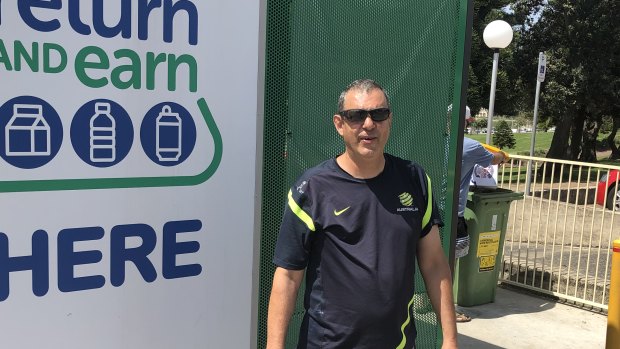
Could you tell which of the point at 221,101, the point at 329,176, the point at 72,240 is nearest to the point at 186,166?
the point at 221,101

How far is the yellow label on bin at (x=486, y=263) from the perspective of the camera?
18.2ft

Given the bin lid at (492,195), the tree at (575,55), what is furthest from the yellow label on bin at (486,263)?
the tree at (575,55)

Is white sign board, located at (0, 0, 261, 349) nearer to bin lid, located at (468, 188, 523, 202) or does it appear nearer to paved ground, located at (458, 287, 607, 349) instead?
paved ground, located at (458, 287, 607, 349)

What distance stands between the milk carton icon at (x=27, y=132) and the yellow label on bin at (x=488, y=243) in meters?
4.19

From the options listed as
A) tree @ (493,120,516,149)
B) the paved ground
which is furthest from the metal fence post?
tree @ (493,120,516,149)

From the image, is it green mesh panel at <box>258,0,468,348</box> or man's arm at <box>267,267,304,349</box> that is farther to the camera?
green mesh panel at <box>258,0,468,348</box>

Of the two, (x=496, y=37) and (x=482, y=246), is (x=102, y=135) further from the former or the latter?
(x=496, y=37)

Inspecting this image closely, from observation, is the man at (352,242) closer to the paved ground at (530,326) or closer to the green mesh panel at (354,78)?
the green mesh panel at (354,78)

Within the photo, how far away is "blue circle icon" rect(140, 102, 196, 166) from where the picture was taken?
8.20 feet

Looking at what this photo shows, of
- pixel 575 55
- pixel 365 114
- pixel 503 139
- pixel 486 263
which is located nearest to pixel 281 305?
pixel 365 114

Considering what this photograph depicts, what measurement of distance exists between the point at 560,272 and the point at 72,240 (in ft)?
16.9

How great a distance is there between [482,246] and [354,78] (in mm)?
2975

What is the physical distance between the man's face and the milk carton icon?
3.78 feet

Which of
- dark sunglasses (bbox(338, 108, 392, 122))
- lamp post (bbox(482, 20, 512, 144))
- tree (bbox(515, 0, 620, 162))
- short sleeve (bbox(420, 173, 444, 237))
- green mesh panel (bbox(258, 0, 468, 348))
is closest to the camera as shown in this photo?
dark sunglasses (bbox(338, 108, 392, 122))
